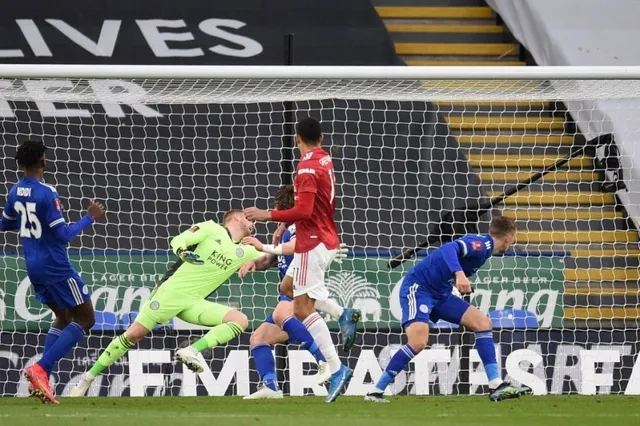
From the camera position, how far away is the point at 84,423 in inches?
301

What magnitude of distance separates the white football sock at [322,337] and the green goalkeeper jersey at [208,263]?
127cm

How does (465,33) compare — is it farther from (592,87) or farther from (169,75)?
(169,75)

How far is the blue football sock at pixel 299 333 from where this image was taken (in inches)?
401

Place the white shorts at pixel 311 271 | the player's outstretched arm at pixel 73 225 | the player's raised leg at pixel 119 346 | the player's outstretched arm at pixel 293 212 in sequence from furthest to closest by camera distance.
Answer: the player's raised leg at pixel 119 346 < the player's outstretched arm at pixel 73 225 < the white shorts at pixel 311 271 < the player's outstretched arm at pixel 293 212

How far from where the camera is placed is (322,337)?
9.59 meters

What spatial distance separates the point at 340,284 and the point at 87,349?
7.27ft

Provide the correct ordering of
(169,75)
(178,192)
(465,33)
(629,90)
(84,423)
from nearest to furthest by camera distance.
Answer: (84,423)
(169,75)
(629,90)
(178,192)
(465,33)

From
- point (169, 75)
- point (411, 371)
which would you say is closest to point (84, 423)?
point (169, 75)

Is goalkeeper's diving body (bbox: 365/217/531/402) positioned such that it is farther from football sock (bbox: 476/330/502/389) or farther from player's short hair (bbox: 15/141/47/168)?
player's short hair (bbox: 15/141/47/168)

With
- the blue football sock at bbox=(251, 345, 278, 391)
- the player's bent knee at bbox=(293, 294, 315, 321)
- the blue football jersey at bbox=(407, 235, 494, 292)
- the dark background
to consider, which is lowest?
the blue football sock at bbox=(251, 345, 278, 391)

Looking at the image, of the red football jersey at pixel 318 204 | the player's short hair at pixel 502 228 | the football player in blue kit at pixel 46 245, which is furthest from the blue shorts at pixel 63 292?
the player's short hair at pixel 502 228

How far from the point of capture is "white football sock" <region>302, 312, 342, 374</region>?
9.55m

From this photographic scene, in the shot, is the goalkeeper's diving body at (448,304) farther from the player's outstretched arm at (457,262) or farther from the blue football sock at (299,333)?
the blue football sock at (299,333)

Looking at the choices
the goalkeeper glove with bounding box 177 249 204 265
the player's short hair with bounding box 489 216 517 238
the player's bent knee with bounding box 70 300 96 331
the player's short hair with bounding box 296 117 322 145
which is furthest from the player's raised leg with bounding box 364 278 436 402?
the player's bent knee with bounding box 70 300 96 331
